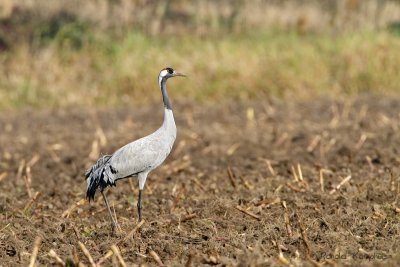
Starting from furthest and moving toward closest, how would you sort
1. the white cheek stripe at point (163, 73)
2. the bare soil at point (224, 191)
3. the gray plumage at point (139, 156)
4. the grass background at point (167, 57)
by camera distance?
the grass background at point (167, 57)
the white cheek stripe at point (163, 73)
the gray plumage at point (139, 156)
the bare soil at point (224, 191)

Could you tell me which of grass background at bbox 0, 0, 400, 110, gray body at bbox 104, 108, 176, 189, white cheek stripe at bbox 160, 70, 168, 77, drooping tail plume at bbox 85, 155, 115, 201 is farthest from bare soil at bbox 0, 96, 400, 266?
grass background at bbox 0, 0, 400, 110

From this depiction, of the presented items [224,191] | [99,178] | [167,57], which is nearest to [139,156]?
[99,178]

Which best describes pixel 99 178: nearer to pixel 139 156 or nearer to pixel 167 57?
pixel 139 156

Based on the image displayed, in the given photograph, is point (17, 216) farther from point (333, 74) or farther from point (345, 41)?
point (345, 41)

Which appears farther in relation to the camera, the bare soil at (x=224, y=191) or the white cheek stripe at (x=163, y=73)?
the white cheek stripe at (x=163, y=73)

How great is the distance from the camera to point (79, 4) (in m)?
19.8

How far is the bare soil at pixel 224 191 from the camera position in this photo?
5.33 meters

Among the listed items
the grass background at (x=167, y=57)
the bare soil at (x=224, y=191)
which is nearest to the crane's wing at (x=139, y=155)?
the bare soil at (x=224, y=191)

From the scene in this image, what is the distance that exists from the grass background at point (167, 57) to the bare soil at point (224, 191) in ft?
7.22

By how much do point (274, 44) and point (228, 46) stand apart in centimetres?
96

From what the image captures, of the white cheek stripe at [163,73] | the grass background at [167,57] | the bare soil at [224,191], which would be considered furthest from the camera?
the grass background at [167,57]

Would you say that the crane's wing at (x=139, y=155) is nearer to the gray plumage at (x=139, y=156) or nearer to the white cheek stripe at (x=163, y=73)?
the gray plumage at (x=139, y=156)

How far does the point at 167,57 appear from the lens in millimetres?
16250

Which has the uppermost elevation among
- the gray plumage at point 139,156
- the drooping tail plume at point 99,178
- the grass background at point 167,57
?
the gray plumage at point 139,156
